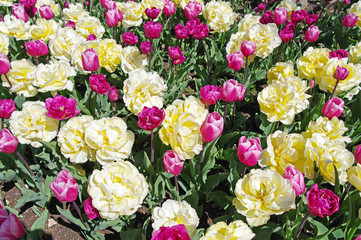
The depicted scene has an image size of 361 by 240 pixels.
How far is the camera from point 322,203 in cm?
122

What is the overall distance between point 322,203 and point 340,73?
41.8 inches

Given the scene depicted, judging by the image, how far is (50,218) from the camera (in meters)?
2.01

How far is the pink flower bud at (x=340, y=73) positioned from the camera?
191cm

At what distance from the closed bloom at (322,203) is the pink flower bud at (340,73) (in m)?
0.99

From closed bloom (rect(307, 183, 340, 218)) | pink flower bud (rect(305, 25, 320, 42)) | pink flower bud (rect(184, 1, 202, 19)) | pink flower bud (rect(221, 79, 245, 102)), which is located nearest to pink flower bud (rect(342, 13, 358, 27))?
pink flower bud (rect(305, 25, 320, 42))

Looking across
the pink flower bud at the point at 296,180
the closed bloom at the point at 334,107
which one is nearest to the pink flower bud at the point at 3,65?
the pink flower bud at the point at 296,180

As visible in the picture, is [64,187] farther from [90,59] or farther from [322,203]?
[322,203]

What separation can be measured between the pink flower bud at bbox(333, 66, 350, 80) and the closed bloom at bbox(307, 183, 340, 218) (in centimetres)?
99

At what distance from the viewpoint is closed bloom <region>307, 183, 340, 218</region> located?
1.22m

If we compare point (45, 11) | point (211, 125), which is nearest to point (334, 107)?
point (211, 125)

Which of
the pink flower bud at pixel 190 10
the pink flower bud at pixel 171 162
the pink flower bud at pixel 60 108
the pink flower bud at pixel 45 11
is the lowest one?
the pink flower bud at pixel 171 162

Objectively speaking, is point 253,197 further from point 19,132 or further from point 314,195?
point 19,132

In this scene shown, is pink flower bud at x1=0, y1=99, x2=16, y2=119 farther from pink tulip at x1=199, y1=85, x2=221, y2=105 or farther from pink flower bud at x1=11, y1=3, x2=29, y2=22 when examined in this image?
pink flower bud at x1=11, y1=3, x2=29, y2=22

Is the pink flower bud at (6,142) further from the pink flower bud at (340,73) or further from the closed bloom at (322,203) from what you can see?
the pink flower bud at (340,73)
